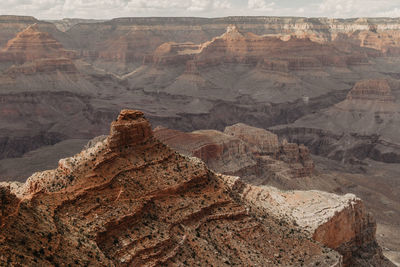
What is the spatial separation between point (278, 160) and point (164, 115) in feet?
239

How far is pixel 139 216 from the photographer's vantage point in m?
24.7

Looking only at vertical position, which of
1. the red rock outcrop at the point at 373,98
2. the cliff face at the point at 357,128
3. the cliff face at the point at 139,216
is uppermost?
the cliff face at the point at 139,216

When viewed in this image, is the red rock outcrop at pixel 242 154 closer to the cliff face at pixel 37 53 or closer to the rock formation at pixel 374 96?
the rock formation at pixel 374 96

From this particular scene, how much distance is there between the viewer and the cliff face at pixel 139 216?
19.6 metres

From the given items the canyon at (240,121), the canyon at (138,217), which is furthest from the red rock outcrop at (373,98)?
the canyon at (138,217)

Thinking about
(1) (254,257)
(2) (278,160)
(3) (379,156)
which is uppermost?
(1) (254,257)

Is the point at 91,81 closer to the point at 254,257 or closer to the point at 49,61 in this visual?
the point at 49,61

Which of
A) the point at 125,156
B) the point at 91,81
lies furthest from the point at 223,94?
the point at 125,156

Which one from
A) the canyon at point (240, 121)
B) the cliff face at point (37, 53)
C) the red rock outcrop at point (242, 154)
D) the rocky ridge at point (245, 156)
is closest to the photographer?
the rocky ridge at point (245, 156)

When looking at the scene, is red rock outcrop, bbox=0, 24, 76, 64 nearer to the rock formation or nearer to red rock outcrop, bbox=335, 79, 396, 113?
red rock outcrop, bbox=335, 79, 396, 113

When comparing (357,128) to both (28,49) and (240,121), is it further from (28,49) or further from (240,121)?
(28,49)

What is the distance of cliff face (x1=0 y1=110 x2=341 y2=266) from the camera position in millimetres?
19583

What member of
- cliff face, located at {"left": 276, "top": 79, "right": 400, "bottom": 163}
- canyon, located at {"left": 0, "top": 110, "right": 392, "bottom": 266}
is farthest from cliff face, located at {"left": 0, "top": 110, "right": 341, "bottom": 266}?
cliff face, located at {"left": 276, "top": 79, "right": 400, "bottom": 163}

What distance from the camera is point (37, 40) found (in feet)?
612
